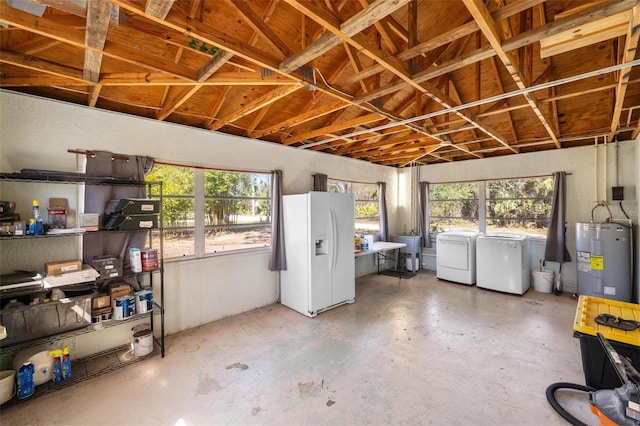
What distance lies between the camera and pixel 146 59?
2135 millimetres

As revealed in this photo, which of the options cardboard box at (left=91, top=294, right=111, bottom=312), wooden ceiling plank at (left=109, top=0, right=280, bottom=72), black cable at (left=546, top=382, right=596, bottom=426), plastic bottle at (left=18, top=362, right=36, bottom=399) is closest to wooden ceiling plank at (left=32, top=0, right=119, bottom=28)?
wooden ceiling plank at (left=109, top=0, right=280, bottom=72)

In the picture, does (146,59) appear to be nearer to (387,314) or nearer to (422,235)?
(387,314)

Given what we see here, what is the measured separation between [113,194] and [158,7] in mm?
2289

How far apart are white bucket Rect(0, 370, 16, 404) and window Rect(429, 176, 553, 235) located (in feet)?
24.1

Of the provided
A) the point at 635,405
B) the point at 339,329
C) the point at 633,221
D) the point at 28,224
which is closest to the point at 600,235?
the point at 633,221

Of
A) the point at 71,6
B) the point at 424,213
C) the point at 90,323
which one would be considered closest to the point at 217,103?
the point at 71,6

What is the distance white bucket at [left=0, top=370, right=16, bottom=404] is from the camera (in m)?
2.20

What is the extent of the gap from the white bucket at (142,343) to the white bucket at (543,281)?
21.0ft

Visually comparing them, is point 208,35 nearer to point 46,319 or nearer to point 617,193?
point 46,319

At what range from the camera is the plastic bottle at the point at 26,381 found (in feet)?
7.43

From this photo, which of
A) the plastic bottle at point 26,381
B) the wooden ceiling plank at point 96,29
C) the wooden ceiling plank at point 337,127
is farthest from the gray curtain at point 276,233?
the plastic bottle at point 26,381

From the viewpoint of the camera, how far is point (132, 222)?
2.80m

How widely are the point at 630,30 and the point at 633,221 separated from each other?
4.30 metres

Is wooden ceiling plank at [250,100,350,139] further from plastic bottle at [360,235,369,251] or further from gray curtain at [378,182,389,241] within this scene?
gray curtain at [378,182,389,241]
